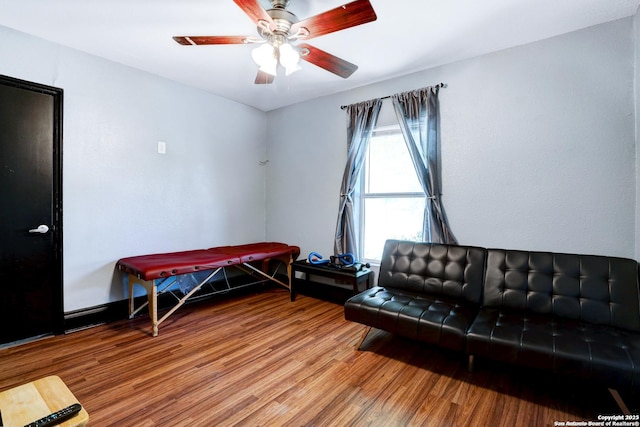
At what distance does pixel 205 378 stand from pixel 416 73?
3.35 m

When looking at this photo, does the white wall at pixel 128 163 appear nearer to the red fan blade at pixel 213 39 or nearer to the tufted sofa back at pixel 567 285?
the red fan blade at pixel 213 39

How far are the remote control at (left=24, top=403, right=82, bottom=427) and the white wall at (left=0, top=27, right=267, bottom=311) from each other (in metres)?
2.10

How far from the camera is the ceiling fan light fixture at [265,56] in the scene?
1.91m

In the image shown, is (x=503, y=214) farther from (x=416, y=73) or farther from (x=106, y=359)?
(x=106, y=359)

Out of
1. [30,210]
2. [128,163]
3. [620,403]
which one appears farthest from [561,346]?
[30,210]

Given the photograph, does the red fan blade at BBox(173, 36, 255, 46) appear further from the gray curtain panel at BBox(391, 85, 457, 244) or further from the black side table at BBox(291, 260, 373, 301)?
the black side table at BBox(291, 260, 373, 301)

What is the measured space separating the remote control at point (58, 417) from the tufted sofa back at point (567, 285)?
102 inches

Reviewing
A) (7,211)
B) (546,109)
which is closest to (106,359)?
(7,211)

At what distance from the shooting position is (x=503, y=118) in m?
2.58

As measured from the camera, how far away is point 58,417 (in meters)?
1.01

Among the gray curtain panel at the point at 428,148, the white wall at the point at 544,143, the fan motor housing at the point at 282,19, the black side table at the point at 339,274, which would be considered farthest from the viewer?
the black side table at the point at 339,274

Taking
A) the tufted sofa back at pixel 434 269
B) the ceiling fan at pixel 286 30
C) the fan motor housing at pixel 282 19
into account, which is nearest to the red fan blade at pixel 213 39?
the ceiling fan at pixel 286 30

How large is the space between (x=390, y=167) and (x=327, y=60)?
1.51 meters

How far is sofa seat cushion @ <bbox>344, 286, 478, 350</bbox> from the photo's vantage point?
1.94 m
